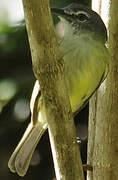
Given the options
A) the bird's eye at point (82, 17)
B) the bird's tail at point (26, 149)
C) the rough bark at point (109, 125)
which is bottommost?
the bird's tail at point (26, 149)

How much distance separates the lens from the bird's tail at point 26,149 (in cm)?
173

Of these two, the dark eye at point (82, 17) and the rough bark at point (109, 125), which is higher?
the dark eye at point (82, 17)

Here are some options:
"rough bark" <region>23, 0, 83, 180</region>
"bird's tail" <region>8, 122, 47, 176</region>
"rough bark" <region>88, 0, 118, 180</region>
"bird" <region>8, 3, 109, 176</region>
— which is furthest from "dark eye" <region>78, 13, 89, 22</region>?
"rough bark" <region>23, 0, 83, 180</region>

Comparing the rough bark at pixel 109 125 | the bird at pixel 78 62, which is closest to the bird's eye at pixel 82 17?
the bird at pixel 78 62

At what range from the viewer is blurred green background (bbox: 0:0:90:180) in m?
1.85

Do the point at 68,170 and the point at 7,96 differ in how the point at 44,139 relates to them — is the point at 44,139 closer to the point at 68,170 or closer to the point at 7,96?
the point at 7,96

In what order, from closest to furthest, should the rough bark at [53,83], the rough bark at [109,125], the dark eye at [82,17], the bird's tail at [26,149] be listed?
the rough bark at [53,83] < the rough bark at [109,125] < the bird's tail at [26,149] < the dark eye at [82,17]

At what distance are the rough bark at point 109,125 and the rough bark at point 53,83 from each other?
0.63 feet

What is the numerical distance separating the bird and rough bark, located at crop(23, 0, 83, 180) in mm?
424

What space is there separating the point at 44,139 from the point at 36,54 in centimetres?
100

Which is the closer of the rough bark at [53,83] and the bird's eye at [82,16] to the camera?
the rough bark at [53,83]

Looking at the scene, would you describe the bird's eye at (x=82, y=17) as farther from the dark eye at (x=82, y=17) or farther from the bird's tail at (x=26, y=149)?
the bird's tail at (x=26, y=149)

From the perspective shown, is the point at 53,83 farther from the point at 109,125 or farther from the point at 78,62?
the point at 78,62

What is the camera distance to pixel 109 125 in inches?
Answer: 61.2
